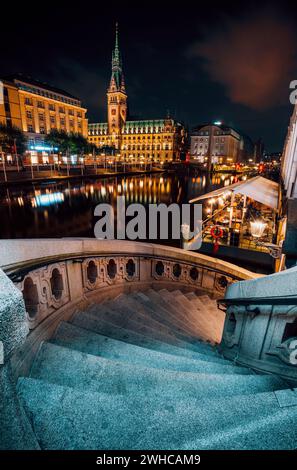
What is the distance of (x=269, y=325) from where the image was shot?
9.07ft

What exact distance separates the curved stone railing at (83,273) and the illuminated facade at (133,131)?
125m

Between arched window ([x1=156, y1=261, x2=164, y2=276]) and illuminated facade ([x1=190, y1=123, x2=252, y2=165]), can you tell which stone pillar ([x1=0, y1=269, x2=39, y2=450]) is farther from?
illuminated facade ([x1=190, y1=123, x2=252, y2=165])

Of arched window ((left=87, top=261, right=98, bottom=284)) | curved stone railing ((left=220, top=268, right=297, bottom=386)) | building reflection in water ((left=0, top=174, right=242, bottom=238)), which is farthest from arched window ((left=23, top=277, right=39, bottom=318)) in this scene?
building reflection in water ((left=0, top=174, right=242, bottom=238))


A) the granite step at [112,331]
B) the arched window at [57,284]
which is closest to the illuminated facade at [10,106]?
the arched window at [57,284]

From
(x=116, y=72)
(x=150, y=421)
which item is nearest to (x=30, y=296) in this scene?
(x=150, y=421)

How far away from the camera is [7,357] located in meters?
1.16

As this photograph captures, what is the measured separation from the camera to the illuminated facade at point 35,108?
63.0m

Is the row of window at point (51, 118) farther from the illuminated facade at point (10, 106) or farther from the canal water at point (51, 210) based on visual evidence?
the canal water at point (51, 210)

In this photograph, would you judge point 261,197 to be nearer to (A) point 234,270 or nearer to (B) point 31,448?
(A) point 234,270

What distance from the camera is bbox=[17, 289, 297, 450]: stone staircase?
1.51 metres

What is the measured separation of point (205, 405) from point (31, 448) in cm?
126

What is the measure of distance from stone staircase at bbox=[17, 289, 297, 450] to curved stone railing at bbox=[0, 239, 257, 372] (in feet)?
1.19

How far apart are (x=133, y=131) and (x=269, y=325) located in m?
139
